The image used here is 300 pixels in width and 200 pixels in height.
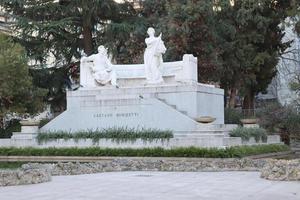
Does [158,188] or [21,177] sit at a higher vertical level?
[21,177]

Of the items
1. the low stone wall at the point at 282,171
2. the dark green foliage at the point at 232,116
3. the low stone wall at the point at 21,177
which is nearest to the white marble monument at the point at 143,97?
the dark green foliage at the point at 232,116

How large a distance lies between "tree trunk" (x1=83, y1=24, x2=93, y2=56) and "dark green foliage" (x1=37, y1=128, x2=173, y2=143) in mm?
13366

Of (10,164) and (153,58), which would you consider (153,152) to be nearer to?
(10,164)

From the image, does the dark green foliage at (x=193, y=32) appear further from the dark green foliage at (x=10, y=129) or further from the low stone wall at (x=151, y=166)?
the low stone wall at (x=151, y=166)

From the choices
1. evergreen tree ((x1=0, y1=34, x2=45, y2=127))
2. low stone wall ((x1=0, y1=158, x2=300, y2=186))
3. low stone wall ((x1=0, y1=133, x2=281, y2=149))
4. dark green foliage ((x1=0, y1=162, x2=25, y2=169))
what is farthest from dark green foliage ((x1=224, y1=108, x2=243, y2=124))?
low stone wall ((x1=0, y1=158, x2=300, y2=186))

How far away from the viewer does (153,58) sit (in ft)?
85.7

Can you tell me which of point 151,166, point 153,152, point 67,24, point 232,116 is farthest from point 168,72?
point 67,24

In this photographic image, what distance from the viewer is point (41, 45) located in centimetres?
3625

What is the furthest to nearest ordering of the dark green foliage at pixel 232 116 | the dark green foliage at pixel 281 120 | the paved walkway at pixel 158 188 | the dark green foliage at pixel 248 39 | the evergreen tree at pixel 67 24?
1. the dark green foliage at pixel 248 39
2. the evergreen tree at pixel 67 24
3. the dark green foliage at pixel 232 116
4. the dark green foliage at pixel 281 120
5. the paved walkway at pixel 158 188

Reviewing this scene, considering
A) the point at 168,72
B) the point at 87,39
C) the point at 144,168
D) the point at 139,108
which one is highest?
the point at 87,39

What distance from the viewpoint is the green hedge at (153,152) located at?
66.6 feet

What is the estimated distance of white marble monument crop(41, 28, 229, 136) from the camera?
24.5 metres

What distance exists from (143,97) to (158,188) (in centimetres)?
1341

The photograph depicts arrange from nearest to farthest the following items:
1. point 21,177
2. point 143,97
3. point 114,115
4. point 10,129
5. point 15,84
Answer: point 21,177, point 143,97, point 114,115, point 15,84, point 10,129
